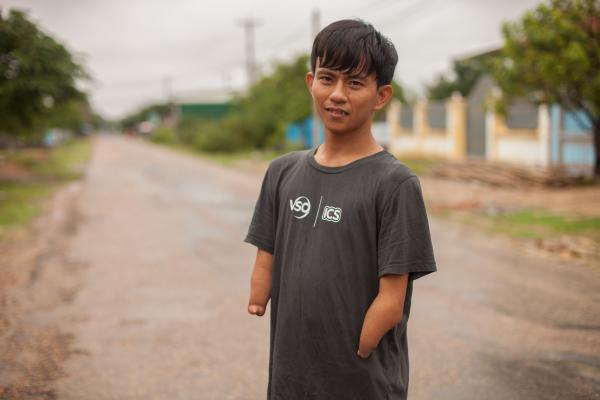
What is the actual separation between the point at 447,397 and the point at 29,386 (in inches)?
97.1

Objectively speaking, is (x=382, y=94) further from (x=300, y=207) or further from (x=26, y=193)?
(x=26, y=193)

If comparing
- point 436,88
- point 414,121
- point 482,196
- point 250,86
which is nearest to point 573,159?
point 482,196

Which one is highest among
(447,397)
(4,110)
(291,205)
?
(4,110)

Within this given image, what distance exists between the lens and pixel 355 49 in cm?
182

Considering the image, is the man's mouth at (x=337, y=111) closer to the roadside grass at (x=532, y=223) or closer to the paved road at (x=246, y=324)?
the paved road at (x=246, y=324)

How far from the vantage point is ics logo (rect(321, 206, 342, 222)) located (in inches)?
72.0

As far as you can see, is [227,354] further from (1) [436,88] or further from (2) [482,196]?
(1) [436,88]

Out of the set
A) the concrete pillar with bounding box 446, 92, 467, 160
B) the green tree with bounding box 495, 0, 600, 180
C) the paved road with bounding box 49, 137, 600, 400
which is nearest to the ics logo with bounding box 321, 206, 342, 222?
the paved road with bounding box 49, 137, 600, 400

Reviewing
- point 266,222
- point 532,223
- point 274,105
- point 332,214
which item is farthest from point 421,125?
point 332,214

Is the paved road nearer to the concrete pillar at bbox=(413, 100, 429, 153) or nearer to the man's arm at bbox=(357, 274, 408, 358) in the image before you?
the man's arm at bbox=(357, 274, 408, 358)

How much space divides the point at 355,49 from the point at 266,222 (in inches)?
26.1

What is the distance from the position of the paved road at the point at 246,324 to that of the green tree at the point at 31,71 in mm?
10450

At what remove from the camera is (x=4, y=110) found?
18672 millimetres

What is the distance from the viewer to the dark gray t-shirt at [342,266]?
1.79 metres
